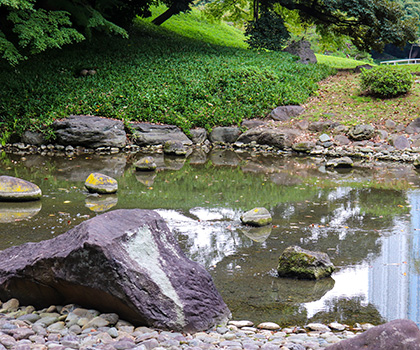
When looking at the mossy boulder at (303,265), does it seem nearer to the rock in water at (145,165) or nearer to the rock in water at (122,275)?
the rock in water at (122,275)

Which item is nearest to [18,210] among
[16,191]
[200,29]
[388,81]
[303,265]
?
[16,191]

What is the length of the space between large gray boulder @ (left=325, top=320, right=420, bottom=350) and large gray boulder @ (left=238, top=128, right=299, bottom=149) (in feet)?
39.0

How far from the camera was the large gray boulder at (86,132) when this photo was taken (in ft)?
44.8

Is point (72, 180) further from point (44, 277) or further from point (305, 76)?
point (305, 76)

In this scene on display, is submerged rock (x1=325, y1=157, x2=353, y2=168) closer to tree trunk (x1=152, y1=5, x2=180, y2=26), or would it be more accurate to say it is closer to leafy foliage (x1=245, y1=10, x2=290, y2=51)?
leafy foliage (x1=245, y1=10, x2=290, y2=51)

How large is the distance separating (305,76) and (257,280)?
1499 centimetres

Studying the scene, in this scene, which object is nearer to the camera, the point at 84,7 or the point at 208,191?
the point at 208,191

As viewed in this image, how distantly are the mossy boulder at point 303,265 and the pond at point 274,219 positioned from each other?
89mm

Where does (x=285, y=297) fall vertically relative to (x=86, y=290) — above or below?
below

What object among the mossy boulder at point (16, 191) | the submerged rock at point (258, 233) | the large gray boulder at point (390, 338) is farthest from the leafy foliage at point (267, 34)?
the large gray boulder at point (390, 338)

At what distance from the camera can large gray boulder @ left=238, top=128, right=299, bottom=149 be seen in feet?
47.4

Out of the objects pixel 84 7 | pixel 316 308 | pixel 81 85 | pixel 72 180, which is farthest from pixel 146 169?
pixel 84 7

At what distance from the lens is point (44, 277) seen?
3.83 metres

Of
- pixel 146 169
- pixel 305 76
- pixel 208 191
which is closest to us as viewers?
pixel 208 191
